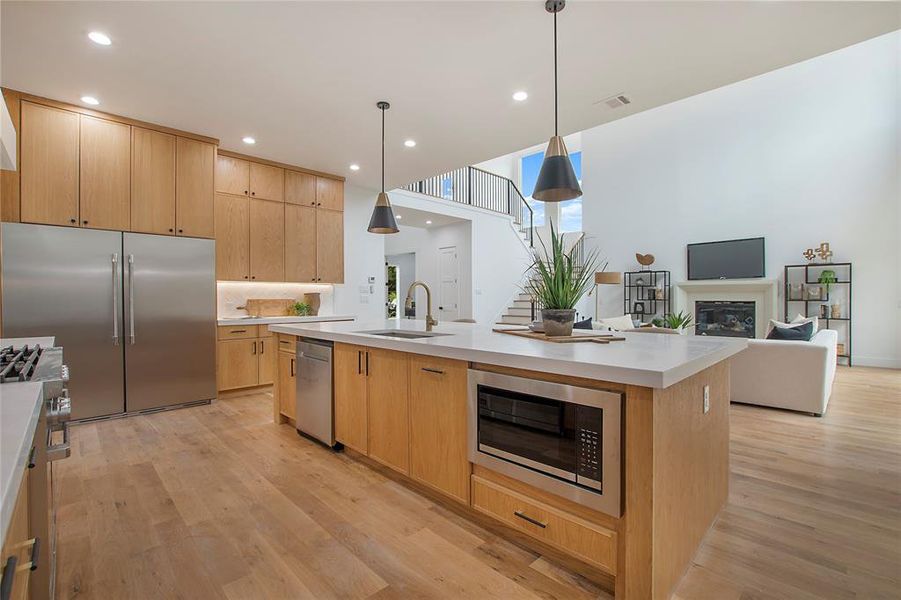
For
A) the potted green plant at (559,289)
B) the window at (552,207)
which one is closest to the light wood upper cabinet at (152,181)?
the potted green plant at (559,289)

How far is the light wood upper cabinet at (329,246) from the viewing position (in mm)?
5539

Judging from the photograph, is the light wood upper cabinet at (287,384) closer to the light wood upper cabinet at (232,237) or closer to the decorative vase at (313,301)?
the light wood upper cabinet at (232,237)

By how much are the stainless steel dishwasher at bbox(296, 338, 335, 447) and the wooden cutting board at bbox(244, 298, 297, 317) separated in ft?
7.67

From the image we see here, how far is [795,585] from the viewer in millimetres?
1557

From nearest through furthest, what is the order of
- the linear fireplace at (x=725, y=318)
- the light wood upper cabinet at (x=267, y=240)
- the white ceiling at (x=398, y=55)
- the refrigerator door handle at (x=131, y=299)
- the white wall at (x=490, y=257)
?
the white ceiling at (x=398, y=55), the refrigerator door handle at (x=131, y=299), the light wood upper cabinet at (x=267, y=240), the linear fireplace at (x=725, y=318), the white wall at (x=490, y=257)

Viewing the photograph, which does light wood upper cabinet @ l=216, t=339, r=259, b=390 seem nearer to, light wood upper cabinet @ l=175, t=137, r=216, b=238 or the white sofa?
light wood upper cabinet @ l=175, t=137, r=216, b=238

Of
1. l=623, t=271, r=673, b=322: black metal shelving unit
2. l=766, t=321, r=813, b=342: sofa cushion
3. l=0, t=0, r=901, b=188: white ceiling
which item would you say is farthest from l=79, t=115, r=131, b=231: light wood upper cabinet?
l=623, t=271, r=673, b=322: black metal shelving unit

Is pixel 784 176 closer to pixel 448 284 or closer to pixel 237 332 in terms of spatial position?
pixel 448 284

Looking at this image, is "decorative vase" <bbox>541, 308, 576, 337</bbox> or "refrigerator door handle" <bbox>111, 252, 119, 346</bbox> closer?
"decorative vase" <bbox>541, 308, 576, 337</bbox>

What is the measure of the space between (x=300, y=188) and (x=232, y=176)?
2.70 ft

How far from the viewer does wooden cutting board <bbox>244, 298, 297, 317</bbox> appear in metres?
5.15

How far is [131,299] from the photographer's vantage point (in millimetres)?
3770

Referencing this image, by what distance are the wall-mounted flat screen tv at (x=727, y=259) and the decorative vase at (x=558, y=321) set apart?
21.7ft

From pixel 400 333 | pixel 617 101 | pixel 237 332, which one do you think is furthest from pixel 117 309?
pixel 617 101
